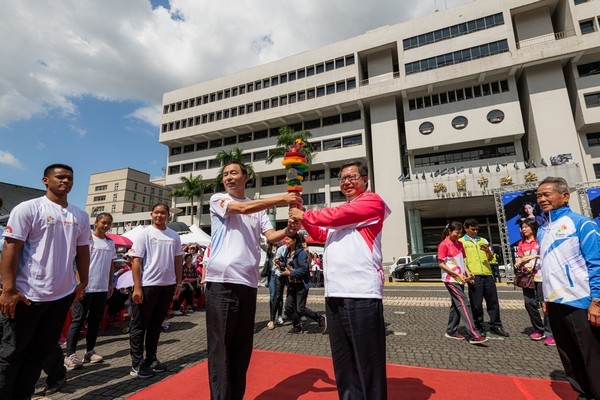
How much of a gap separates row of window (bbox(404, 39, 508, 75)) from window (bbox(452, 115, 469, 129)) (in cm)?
550

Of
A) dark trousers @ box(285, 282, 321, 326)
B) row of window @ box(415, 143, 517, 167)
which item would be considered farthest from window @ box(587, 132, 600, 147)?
dark trousers @ box(285, 282, 321, 326)

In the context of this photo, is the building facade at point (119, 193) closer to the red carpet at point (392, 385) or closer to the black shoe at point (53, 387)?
the black shoe at point (53, 387)

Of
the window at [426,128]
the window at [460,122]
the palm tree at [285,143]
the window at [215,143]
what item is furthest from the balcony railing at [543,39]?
the window at [215,143]

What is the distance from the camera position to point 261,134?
40094mm

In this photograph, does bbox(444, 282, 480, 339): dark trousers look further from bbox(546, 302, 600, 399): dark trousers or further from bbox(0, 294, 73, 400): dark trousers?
bbox(0, 294, 73, 400): dark trousers

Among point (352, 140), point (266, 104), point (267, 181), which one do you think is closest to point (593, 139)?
point (352, 140)

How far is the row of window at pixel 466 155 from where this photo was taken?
28766 millimetres

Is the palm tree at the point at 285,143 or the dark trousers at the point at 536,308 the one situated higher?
the palm tree at the point at 285,143

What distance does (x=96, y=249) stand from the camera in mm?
4992

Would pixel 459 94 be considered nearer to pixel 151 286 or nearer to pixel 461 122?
pixel 461 122

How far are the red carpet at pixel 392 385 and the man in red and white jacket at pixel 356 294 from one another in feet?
4.00

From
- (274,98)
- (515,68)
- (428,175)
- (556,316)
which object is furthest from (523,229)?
(274,98)

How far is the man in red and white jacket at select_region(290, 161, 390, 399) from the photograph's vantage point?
7.43ft

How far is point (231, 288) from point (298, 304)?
4.33 meters
